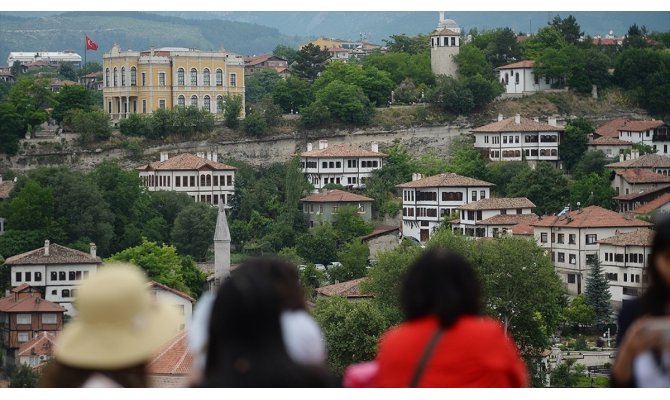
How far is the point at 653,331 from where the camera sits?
4.45 meters

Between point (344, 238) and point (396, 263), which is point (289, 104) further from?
point (396, 263)

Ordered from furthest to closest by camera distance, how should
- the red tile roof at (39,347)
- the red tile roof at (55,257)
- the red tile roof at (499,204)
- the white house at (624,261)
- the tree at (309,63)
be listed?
the tree at (309,63) → the red tile roof at (499,204) → the red tile roof at (55,257) → the white house at (624,261) → the red tile roof at (39,347)

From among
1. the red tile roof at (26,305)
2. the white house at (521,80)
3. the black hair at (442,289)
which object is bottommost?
the red tile roof at (26,305)

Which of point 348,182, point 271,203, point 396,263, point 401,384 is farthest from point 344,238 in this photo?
point 401,384

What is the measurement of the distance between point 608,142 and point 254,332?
49042 millimetres

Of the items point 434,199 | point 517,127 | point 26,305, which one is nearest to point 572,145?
point 517,127

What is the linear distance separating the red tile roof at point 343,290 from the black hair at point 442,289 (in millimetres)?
32390

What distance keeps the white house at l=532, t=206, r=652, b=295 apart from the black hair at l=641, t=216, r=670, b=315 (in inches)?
1497

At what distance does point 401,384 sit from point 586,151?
1909 inches

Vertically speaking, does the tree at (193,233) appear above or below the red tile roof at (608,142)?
below

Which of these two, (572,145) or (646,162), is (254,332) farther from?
(572,145)

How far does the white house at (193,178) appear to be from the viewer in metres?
51.9

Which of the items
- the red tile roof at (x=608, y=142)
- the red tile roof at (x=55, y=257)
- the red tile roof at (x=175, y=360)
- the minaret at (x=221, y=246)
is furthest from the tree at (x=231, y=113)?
the red tile roof at (x=175, y=360)

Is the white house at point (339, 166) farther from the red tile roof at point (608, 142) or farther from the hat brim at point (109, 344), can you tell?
the hat brim at point (109, 344)
